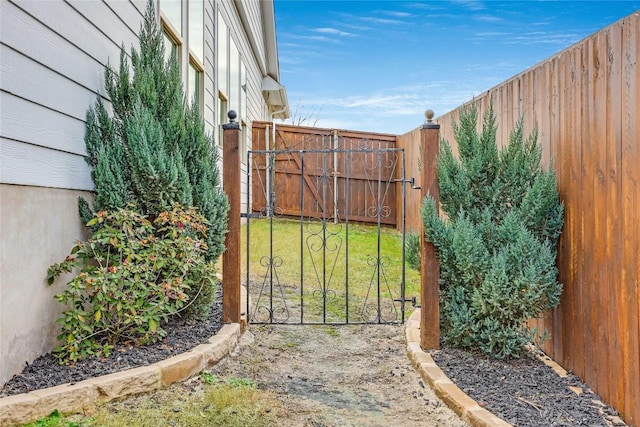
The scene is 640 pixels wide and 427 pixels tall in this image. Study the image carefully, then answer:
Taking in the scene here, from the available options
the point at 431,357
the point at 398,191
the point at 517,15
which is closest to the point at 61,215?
the point at 431,357

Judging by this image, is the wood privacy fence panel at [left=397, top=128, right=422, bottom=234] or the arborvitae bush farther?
the wood privacy fence panel at [left=397, top=128, right=422, bottom=234]

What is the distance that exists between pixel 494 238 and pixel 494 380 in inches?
34.1

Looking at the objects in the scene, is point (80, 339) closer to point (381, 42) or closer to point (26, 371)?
point (26, 371)

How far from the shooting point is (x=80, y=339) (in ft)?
8.91

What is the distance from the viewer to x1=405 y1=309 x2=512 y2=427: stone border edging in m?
2.33

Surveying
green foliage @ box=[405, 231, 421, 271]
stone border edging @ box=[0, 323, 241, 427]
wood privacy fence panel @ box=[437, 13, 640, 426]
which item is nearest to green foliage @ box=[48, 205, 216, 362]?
stone border edging @ box=[0, 323, 241, 427]

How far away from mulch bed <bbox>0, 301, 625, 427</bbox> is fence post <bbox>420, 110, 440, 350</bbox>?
16cm

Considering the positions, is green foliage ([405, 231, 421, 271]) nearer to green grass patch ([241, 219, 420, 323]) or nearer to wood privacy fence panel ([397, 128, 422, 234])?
green grass patch ([241, 219, 420, 323])

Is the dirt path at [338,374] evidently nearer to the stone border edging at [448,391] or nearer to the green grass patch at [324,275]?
the stone border edging at [448,391]

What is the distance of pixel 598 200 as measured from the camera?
2547mm

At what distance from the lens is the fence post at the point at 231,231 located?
12.3 ft

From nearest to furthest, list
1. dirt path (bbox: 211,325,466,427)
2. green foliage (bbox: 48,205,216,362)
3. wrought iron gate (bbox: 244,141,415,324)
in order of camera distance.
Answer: dirt path (bbox: 211,325,466,427) < green foliage (bbox: 48,205,216,362) < wrought iron gate (bbox: 244,141,415,324)

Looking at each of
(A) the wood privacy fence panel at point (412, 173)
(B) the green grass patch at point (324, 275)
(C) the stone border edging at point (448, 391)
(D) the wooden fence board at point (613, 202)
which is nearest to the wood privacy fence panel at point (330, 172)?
(B) the green grass patch at point (324, 275)

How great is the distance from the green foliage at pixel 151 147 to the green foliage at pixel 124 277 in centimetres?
15
